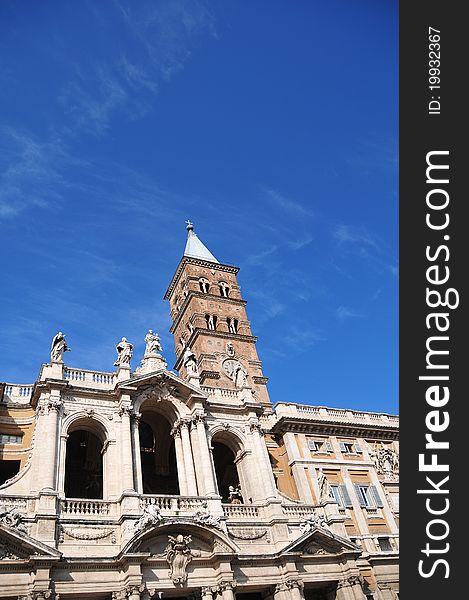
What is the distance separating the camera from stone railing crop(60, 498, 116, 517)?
24.6 metres

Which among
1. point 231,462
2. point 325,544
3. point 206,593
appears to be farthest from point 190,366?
point 206,593

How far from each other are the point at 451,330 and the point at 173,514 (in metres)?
18.9

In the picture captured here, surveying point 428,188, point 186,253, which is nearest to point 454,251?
point 428,188

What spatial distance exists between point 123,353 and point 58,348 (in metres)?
3.74

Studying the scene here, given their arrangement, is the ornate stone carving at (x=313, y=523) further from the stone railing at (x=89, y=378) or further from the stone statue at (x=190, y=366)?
the stone railing at (x=89, y=378)

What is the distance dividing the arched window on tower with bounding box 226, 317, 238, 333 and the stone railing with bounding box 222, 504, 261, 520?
868 inches

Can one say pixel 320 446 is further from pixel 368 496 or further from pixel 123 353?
pixel 123 353

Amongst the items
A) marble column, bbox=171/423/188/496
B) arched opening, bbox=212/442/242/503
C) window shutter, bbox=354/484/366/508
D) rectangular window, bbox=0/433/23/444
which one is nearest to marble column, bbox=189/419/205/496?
marble column, bbox=171/423/188/496

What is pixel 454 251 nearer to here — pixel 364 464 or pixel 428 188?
pixel 428 188

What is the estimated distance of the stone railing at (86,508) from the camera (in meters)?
24.6

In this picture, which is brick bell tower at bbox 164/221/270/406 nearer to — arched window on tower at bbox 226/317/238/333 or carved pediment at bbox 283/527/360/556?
arched window on tower at bbox 226/317/238/333

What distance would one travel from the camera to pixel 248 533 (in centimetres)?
2773

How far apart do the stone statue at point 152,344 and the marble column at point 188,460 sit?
5.10m

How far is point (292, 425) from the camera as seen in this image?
1403 inches
